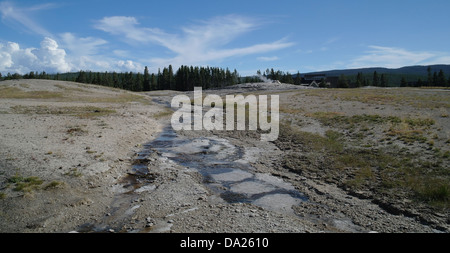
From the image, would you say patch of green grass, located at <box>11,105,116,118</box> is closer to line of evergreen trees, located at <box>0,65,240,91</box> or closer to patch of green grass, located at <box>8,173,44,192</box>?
patch of green grass, located at <box>8,173,44,192</box>

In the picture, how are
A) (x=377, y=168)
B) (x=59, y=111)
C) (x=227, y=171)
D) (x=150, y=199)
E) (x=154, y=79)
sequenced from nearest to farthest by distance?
(x=150, y=199) → (x=377, y=168) → (x=227, y=171) → (x=59, y=111) → (x=154, y=79)

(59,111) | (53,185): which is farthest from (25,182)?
(59,111)

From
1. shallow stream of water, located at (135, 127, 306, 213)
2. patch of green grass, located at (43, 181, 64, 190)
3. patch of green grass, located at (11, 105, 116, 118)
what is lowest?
shallow stream of water, located at (135, 127, 306, 213)

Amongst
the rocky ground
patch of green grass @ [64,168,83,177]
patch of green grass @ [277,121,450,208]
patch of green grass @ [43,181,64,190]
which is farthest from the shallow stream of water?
patch of green grass @ [43,181,64,190]

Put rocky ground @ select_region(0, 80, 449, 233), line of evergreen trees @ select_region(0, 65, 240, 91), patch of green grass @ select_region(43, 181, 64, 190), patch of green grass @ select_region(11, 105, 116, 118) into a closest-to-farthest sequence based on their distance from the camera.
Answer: rocky ground @ select_region(0, 80, 449, 233), patch of green grass @ select_region(43, 181, 64, 190), patch of green grass @ select_region(11, 105, 116, 118), line of evergreen trees @ select_region(0, 65, 240, 91)

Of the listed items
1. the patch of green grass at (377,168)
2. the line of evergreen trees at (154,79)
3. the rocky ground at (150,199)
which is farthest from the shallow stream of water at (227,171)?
the line of evergreen trees at (154,79)

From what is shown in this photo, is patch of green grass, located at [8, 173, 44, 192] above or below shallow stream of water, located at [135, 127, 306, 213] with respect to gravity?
above

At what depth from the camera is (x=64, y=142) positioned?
18.0 m

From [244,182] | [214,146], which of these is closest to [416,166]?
[244,182]

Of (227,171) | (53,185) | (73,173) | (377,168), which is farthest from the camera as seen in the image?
(227,171)

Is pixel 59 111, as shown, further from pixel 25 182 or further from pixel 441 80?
pixel 441 80

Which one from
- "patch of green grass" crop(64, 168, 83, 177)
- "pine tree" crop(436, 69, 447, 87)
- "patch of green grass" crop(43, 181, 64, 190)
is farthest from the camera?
"pine tree" crop(436, 69, 447, 87)

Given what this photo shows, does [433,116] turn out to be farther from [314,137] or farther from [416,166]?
[416,166]
